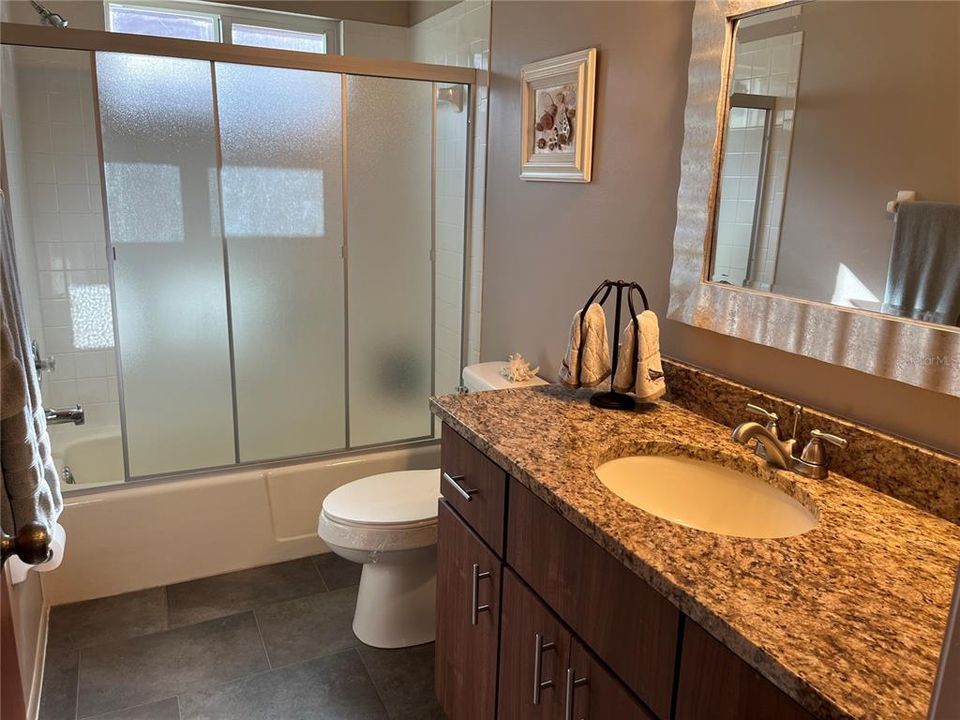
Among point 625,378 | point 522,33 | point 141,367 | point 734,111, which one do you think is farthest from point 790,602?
point 141,367

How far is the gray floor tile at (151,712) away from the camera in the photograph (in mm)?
2012

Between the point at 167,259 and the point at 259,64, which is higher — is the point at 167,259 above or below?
below

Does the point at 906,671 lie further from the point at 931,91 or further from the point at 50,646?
the point at 50,646

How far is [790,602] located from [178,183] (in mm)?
2342

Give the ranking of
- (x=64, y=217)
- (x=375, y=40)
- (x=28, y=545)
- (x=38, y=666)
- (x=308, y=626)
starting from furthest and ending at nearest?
(x=375, y=40), (x=64, y=217), (x=308, y=626), (x=38, y=666), (x=28, y=545)

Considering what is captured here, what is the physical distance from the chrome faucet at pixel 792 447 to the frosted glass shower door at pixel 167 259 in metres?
1.96

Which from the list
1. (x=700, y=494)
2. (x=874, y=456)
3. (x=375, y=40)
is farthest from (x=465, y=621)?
(x=375, y=40)

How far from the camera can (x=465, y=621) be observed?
1.77 m

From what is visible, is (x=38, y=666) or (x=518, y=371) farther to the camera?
(x=518, y=371)

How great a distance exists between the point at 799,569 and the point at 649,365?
0.76m

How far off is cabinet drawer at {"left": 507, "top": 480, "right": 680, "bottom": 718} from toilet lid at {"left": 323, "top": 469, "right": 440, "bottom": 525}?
2.54 ft

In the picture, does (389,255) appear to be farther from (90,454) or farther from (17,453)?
(17,453)

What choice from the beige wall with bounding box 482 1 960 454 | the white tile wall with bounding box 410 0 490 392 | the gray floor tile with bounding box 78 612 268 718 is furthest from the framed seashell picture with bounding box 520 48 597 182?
the gray floor tile with bounding box 78 612 268 718

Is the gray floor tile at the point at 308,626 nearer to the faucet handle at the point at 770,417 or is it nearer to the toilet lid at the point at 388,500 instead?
the toilet lid at the point at 388,500
